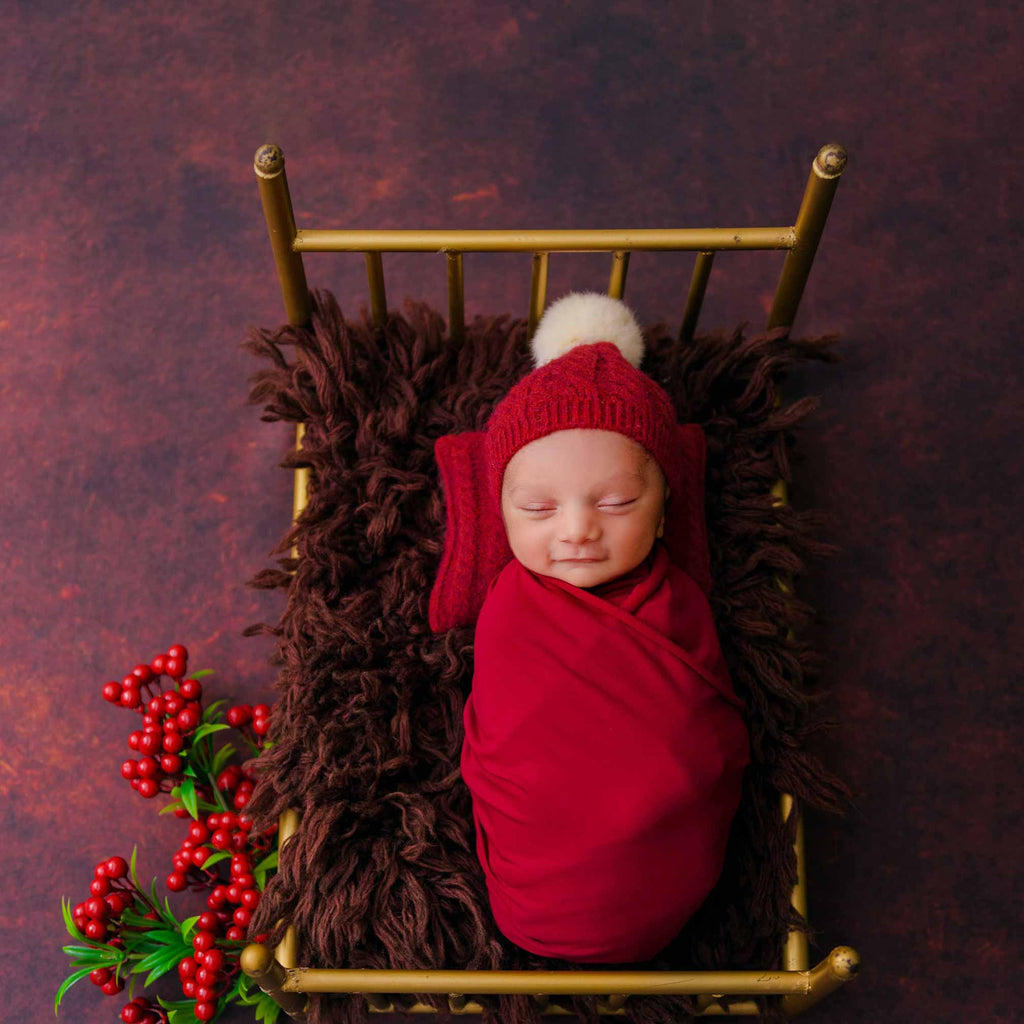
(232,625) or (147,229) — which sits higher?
(147,229)

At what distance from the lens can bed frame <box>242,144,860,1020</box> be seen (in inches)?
44.6

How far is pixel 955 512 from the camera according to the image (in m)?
1.80

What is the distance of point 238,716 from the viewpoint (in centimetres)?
158

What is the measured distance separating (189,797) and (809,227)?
1148mm

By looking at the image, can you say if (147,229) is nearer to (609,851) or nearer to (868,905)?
(609,851)

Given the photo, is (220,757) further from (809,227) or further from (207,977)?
(809,227)

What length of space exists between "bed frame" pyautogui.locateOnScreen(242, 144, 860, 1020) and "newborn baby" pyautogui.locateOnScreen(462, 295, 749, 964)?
89 mm

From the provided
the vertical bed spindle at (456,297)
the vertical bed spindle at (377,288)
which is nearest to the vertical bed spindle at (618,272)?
the vertical bed spindle at (456,297)

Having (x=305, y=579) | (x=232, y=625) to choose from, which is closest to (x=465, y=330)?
(x=305, y=579)

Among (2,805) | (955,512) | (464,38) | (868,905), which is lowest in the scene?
(868,905)

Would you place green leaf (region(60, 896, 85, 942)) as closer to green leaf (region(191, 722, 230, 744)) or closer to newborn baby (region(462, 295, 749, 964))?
green leaf (region(191, 722, 230, 744))

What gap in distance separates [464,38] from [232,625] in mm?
1198

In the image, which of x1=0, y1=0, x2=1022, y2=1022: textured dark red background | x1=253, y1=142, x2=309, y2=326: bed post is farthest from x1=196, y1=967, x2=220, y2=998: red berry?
x1=253, y1=142, x2=309, y2=326: bed post

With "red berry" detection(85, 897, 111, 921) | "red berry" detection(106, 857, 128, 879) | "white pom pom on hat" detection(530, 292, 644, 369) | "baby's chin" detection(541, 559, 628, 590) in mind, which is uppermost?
"white pom pom on hat" detection(530, 292, 644, 369)
